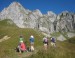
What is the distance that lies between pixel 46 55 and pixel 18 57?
27.5 ft

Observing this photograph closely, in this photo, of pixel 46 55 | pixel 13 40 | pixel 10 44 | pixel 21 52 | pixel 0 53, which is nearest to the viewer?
pixel 46 55

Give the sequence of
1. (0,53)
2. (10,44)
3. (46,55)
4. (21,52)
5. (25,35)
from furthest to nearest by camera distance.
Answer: (25,35) → (10,44) → (21,52) → (0,53) → (46,55)

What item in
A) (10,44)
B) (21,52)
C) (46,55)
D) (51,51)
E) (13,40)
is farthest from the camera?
(13,40)

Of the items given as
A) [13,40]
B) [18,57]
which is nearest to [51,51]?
[18,57]

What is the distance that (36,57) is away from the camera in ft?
85.1

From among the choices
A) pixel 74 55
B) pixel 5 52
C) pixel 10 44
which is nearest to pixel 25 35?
pixel 10 44

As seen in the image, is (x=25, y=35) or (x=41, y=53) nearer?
(x=41, y=53)

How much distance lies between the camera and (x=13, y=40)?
3068 inches

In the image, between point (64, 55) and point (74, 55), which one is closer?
point (64, 55)

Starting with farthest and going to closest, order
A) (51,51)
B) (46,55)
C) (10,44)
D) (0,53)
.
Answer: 1. (10,44)
2. (0,53)
3. (51,51)
4. (46,55)

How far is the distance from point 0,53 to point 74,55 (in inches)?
407

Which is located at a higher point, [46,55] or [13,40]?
[13,40]

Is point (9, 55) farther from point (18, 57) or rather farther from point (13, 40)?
point (13, 40)

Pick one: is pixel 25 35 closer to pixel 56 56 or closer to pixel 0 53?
pixel 0 53
